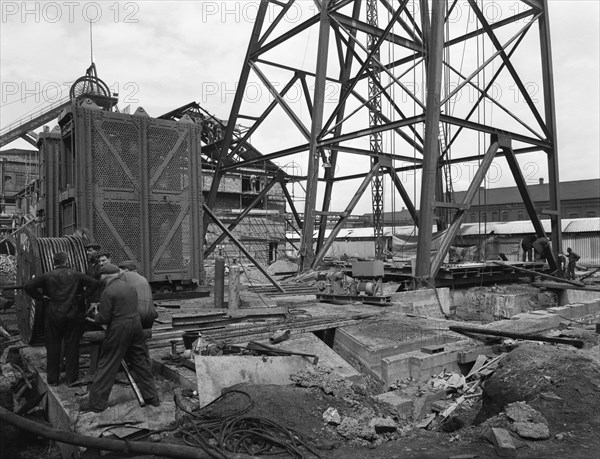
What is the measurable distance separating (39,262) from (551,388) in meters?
6.77

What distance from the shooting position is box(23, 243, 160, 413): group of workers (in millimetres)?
5254

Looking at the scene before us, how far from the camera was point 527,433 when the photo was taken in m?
4.63

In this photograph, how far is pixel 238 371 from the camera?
6094 millimetres

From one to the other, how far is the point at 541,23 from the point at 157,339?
16498mm

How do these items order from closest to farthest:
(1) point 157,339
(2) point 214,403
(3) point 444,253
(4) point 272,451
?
(4) point 272,451 → (2) point 214,403 → (1) point 157,339 → (3) point 444,253

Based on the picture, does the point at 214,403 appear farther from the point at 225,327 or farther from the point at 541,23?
Answer: the point at 541,23

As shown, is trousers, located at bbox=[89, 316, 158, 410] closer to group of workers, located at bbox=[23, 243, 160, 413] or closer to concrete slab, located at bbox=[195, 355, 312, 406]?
group of workers, located at bbox=[23, 243, 160, 413]

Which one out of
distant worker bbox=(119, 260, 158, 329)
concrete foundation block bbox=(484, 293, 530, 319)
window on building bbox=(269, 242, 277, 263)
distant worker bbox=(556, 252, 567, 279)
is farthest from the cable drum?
window on building bbox=(269, 242, 277, 263)

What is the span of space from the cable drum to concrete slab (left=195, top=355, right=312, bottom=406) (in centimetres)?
257

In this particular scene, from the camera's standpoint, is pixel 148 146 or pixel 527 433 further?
pixel 148 146

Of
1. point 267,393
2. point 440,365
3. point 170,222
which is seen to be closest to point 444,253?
point 440,365

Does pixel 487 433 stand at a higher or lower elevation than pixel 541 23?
lower

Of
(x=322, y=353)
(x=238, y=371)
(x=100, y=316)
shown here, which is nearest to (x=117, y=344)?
(x=100, y=316)

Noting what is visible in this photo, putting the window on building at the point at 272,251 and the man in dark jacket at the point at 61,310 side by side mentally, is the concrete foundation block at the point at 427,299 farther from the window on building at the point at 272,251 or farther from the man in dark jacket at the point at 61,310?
the window on building at the point at 272,251
